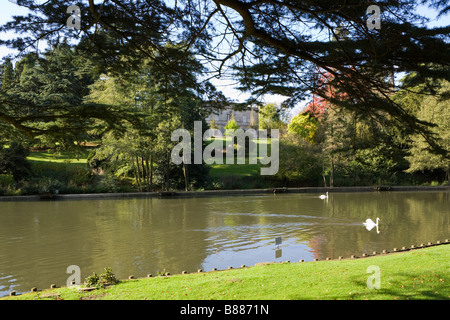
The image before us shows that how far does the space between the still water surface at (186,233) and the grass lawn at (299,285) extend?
5.76ft

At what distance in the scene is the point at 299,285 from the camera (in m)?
5.02

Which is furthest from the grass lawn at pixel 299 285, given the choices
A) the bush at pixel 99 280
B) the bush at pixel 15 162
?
the bush at pixel 15 162

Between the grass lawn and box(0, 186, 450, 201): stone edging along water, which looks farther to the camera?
box(0, 186, 450, 201): stone edging along water

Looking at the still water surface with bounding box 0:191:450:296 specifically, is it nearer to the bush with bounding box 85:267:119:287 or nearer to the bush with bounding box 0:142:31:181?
the bush with bounding box 85:267:119:287

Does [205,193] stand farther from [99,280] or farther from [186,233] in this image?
[99,280]

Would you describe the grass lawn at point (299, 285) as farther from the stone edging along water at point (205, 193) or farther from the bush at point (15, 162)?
the bush at point (15, 162)

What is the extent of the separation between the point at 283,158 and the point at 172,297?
852 inches

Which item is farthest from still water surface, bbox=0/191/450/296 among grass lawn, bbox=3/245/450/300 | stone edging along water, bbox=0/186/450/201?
grass lawn, bbox=3/245/450/300

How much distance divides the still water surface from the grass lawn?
176cm

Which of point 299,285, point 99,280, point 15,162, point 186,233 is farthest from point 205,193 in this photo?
point 299,285

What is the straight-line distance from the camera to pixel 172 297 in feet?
15.2

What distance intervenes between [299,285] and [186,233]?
6.33 metres

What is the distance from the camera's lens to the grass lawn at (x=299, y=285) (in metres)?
4.58

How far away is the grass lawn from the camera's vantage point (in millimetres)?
4578
